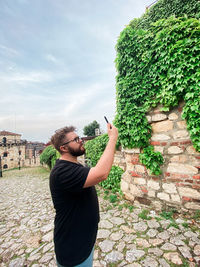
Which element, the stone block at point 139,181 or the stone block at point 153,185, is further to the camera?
the stone block at point 139,181

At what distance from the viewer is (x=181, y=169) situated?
314cm

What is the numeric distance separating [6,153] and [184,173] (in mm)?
36913

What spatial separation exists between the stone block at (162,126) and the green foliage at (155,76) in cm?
15

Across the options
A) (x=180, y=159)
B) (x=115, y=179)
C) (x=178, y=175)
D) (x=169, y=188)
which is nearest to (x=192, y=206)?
(x=169, y=188)

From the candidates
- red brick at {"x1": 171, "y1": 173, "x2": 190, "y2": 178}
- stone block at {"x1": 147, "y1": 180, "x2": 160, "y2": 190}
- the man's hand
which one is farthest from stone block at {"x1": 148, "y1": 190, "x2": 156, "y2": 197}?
the man's hand

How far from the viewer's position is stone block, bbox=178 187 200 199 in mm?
2953

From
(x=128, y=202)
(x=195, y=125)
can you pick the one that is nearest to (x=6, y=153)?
(x=128, y=202)

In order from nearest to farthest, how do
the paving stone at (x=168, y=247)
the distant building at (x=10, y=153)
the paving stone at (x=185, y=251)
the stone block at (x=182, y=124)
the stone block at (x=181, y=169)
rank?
the paving stone at (x=185, y=251) → the paving stone at (x=168, y=247) → the stone block at (x=181, y=169) → the stone block at (x=182, y=124) → the distant building at (x=10, y=153)

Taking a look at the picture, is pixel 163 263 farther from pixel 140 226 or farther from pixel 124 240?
pixel 140 226

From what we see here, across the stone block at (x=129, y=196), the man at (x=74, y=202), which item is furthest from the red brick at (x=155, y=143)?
the man at (x=74, y=202)

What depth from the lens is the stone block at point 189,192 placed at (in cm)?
295

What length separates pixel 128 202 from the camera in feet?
13.3

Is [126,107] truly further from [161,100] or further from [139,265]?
[139,265]

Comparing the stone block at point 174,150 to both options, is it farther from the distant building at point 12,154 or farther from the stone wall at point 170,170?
the distant building at point 12,154
